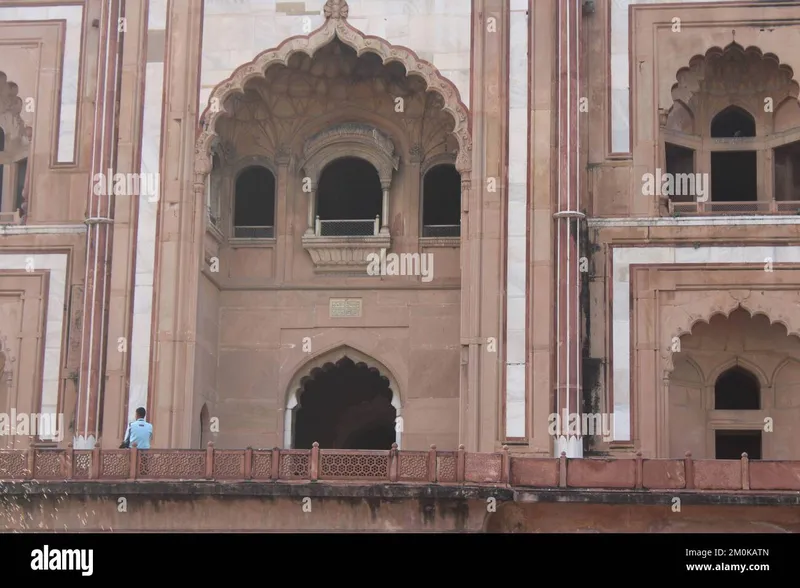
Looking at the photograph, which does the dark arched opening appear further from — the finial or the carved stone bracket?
the finial

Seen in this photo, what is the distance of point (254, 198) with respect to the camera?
2577 cm

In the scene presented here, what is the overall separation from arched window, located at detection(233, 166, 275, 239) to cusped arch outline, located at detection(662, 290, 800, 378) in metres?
6.33

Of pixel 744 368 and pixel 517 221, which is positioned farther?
pixel 744 368

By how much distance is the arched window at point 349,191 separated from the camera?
1010 inches

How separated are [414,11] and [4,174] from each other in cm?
674

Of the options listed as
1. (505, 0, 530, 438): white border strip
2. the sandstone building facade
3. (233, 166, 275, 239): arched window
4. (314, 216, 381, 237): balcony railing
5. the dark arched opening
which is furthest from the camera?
the dark arched opening

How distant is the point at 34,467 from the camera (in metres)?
21.2

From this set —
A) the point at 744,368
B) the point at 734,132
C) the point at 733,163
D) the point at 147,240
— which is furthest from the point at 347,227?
the point at 744,368

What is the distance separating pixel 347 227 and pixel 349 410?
3541 millimetres

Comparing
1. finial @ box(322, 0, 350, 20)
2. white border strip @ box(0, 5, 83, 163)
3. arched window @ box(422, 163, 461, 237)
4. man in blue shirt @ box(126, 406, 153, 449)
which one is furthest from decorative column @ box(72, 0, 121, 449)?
arched window @ box(422, 163, 461, 237)

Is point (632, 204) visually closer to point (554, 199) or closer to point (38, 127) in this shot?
point (554, 199)

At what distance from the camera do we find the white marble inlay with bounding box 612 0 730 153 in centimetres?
2373

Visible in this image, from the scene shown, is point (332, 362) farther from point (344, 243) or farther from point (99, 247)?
point (99, 247)

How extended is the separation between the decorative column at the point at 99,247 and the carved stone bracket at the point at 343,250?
3129mm
